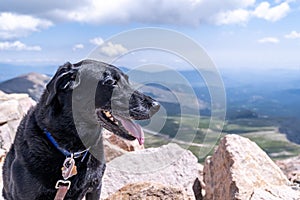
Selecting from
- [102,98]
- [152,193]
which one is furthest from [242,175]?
[102,98]

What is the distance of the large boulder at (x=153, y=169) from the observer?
272 inches

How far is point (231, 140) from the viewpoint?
6664 millimetres

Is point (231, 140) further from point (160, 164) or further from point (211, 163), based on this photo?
point (160, 164)

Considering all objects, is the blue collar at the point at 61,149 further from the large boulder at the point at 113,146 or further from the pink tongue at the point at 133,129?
the large boulder at the point at 113,146

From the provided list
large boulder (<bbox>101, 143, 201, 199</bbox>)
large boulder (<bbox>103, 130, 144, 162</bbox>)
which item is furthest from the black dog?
large boulder (<bbox>103, 130, 144, 162</bbox>)

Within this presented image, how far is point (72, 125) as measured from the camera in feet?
13.3

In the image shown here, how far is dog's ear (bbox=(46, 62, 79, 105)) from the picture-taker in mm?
3906

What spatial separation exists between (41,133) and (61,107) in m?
0.43

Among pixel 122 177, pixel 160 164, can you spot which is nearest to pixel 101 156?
pixel 160 164

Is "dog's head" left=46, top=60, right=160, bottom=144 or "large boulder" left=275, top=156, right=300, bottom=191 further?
"large boulder" left=275, top=156, right=300, bottom=191

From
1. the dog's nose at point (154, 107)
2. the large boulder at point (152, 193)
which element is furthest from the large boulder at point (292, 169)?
the dog's nose at point (154, 107)

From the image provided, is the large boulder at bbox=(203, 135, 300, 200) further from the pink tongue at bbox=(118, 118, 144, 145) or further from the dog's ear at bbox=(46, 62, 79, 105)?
the dog's ear at bbox=(46, 62, 79, 105)

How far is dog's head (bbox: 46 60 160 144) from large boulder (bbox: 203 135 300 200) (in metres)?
2.32

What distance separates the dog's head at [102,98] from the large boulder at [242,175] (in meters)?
2.32
